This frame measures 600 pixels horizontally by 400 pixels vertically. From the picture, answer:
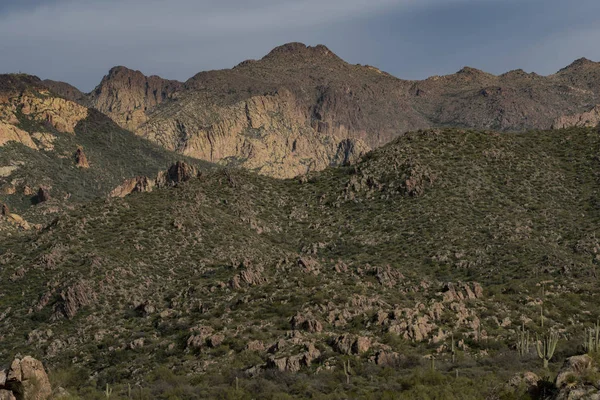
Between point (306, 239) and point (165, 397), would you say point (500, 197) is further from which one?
point (165, 397)

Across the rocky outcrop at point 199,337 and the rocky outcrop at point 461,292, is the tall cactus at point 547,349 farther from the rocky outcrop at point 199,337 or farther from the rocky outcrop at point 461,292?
the rocky outcrop at point 199,337

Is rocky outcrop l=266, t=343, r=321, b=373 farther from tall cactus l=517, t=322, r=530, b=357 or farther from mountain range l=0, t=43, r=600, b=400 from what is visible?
tall cactus l=517, t=322, r=530, b=357

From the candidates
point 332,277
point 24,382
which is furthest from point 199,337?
point 24,382

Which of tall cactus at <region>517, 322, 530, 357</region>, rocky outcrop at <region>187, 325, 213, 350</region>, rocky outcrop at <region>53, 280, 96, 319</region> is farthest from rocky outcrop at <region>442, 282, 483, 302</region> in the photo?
rocky outcrop at <region>53, 280, 96, 319</region>

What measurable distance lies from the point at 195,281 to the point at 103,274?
11187 mm

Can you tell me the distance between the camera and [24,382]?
4659cm

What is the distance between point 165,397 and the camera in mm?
54312

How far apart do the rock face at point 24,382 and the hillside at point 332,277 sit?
A: 32.4 feet

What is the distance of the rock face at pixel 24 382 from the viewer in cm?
4631

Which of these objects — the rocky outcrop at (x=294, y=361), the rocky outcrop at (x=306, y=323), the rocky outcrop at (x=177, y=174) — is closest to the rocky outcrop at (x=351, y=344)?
the rocky outcrop at (x=294, y=361)

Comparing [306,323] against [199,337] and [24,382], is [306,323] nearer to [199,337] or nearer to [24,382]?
[199,337]

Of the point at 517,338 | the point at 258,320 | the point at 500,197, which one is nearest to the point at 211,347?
the point at 258,320

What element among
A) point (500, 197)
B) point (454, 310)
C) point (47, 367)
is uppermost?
point (500, 197)

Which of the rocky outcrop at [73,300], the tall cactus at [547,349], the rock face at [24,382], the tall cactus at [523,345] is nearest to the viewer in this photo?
the rock face at [24,382]
